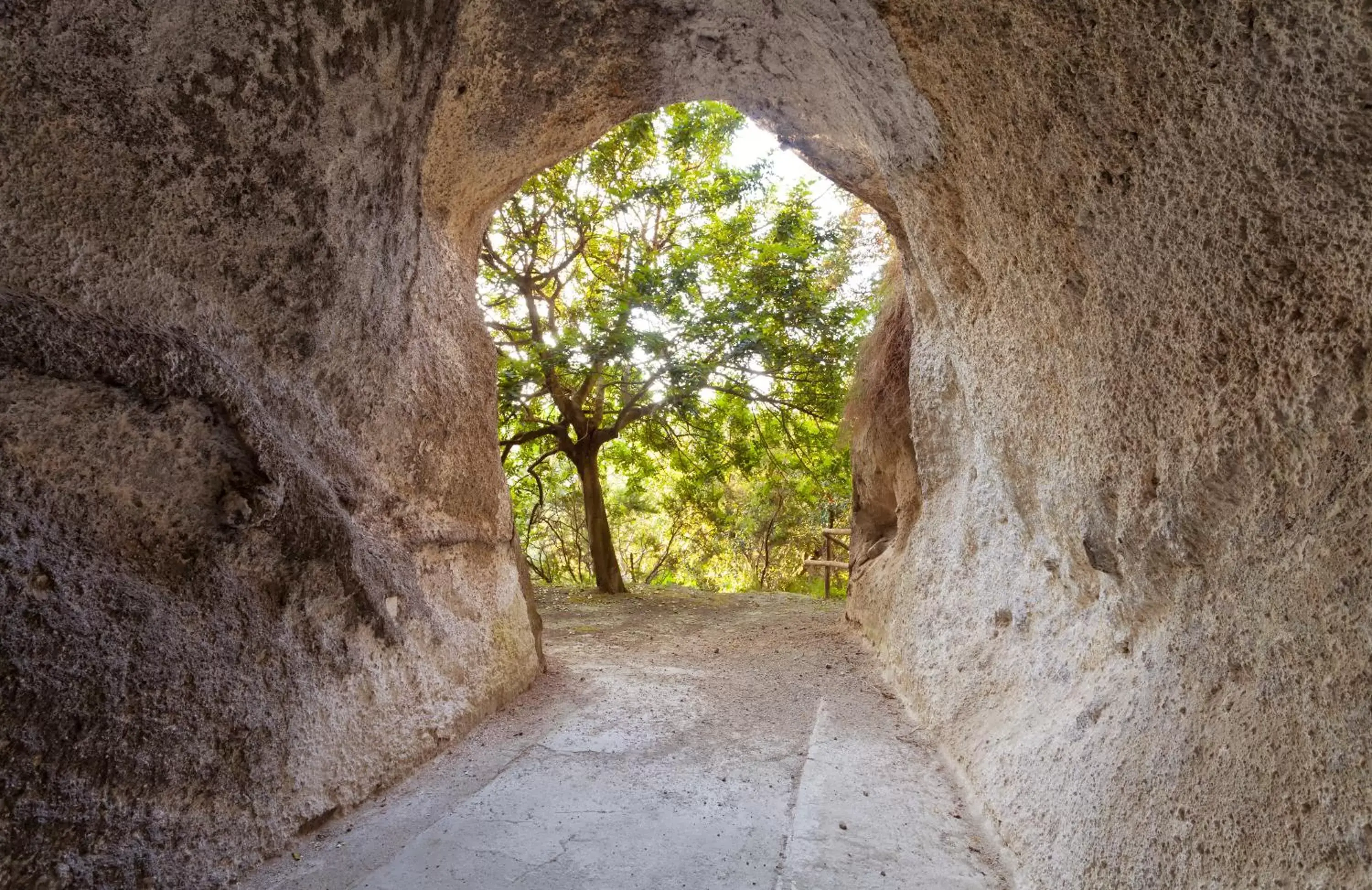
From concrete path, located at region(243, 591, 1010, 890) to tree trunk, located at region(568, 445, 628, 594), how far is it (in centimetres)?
444

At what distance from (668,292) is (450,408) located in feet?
13.0

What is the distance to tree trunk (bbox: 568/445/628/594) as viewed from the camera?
9516 millimetres

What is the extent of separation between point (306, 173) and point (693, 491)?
1029cm

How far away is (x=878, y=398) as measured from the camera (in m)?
6.80

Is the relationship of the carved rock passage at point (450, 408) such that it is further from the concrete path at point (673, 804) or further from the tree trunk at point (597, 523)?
the tree trunk at point (597, 523)

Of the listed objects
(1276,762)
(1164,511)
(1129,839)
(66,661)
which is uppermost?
(1164,511)

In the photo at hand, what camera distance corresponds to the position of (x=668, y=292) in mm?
7809

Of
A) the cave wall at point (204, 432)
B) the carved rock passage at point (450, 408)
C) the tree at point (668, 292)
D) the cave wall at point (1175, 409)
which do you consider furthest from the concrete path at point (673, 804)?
the tree at point (668, 292)

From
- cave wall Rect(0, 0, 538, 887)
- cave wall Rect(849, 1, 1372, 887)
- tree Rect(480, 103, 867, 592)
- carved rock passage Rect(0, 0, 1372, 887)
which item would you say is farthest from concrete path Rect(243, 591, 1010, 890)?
tree Rect(480, 103, 867, 592)

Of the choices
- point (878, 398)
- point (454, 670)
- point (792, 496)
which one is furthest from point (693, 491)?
point (454, 670)

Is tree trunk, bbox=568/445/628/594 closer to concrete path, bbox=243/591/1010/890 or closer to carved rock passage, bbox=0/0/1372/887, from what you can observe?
concrete path, bbox=243/591/1010/890

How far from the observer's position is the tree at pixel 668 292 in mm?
8008

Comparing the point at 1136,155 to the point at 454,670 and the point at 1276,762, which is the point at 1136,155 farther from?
the point at 454,670

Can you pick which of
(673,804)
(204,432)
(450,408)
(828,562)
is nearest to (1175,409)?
(673,804)
